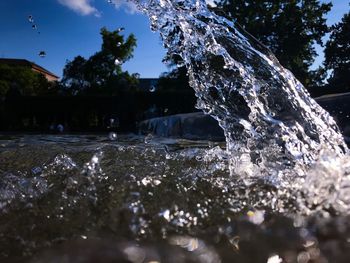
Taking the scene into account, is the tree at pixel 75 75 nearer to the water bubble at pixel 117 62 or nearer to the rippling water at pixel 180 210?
the water bubble at pixel 117 62

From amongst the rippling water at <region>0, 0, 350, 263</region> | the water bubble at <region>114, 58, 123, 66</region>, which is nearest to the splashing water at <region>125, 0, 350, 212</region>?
the rippling water at <region>0, 0, 350, 263</region>

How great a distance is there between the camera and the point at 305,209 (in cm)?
107

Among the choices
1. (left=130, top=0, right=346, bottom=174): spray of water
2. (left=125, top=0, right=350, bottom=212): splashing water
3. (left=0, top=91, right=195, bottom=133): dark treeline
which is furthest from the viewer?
(left=0, top=91, right=195, bottom=133): dark treeline

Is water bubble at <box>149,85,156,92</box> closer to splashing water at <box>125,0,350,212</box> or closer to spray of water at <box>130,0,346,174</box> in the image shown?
splashing water at <box>125,0,350,212</box>

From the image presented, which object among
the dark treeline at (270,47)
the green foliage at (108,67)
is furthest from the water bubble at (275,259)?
the green foliage at (108,67)

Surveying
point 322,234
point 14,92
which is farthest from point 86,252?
point 14,92

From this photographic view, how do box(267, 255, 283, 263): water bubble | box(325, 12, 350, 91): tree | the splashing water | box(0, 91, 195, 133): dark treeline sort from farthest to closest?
box(325, 12, 350, 91): tree < box(0, 91, 195, 133): dark treeline < the splashing water < box(267, 255, 283, 263): water bubble

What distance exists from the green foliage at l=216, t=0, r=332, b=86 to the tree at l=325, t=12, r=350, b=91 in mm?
1861

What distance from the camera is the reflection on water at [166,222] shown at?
2.77 ft

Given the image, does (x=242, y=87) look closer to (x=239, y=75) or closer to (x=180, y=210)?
(x=239, y=75)

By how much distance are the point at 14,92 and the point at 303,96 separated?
1990 centimetres

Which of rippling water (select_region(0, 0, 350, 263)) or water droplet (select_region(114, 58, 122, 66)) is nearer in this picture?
rippling water (select_region(0, 0, 350, 263))

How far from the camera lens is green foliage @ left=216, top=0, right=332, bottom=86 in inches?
1266

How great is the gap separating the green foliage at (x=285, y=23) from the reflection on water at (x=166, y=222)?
3208cm
